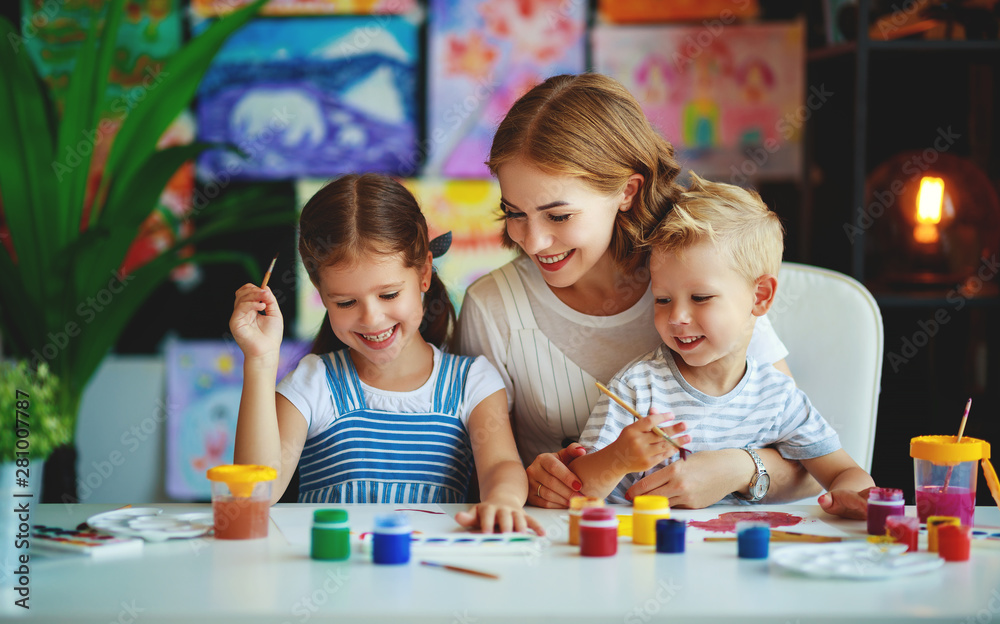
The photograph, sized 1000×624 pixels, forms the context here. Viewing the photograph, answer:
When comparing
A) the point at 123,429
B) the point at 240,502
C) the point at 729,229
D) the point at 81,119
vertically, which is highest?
the point at 81,119

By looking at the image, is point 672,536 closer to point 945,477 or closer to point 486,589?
point 486,589

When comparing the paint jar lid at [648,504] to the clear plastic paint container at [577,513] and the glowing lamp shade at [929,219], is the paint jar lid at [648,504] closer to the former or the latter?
the clear plastic paint container at [577,513]

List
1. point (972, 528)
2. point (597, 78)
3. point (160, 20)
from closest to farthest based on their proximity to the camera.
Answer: point (972, 528), point (597, 78), point (160, 20)

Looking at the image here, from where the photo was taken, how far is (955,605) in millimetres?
842

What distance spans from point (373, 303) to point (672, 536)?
62cm

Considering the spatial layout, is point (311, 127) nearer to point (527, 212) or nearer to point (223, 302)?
point (223, 302)

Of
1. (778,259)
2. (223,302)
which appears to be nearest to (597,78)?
(778,259)

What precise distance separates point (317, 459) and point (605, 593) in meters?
0.74

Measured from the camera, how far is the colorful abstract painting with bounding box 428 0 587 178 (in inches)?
104

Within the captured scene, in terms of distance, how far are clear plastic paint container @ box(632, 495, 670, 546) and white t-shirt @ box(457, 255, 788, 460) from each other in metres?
0.51

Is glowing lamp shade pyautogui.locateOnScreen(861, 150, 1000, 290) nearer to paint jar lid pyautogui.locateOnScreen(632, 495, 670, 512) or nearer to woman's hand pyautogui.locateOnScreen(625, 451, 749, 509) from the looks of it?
woman's hand pyautogui.locateOnScreen(625, 451, 749, 509)

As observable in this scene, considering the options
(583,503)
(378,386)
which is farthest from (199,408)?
(583,503)

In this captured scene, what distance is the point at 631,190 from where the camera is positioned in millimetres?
1533

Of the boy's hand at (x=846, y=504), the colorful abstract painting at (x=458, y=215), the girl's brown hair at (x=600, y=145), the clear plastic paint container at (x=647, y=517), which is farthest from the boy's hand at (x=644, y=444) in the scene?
the colorful abstract painting at (x=458, y=215)
